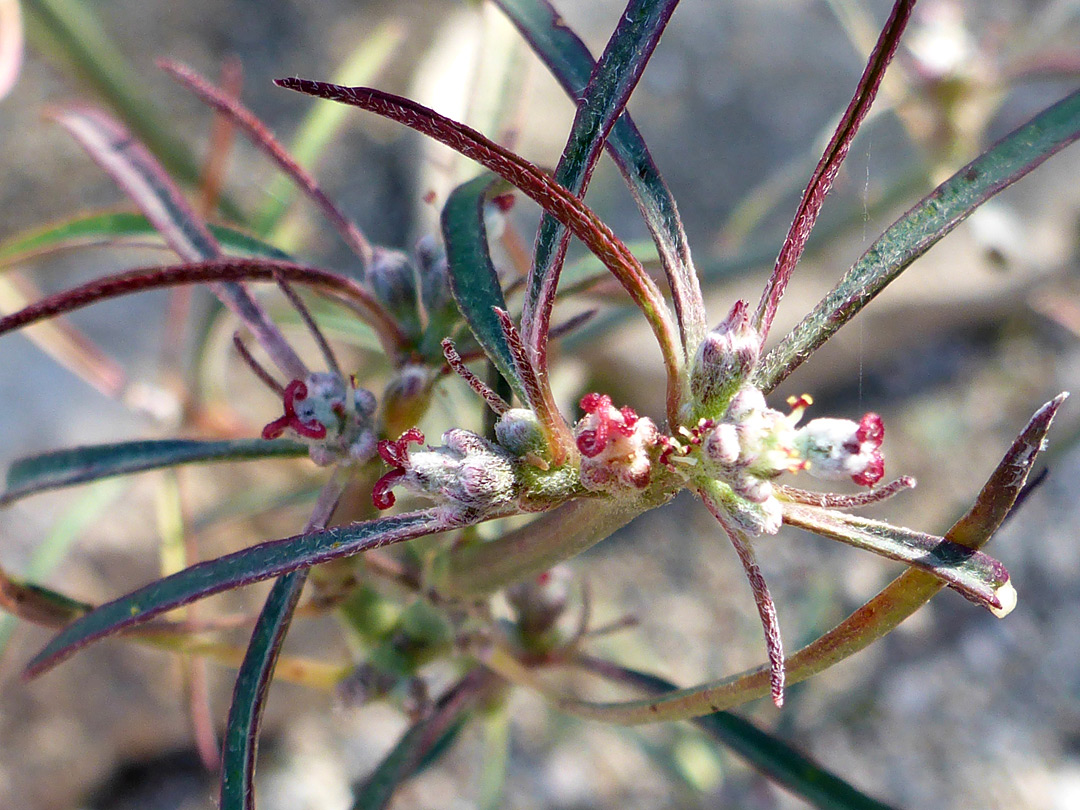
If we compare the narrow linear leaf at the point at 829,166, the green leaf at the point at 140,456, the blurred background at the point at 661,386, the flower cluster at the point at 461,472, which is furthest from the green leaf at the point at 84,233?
the narrow linear leaf at the point at 829,166

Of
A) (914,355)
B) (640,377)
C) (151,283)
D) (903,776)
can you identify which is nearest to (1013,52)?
(914,355)

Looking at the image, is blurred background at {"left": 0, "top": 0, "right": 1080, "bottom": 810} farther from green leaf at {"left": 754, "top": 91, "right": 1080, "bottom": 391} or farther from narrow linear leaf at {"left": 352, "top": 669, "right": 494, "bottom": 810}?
green leaf at {"left": 754, "top": 91, "right": 1080, "bottom": 391}

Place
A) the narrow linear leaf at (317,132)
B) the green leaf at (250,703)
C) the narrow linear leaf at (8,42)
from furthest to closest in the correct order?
the narrow linear leaf at (317,132) < the narrow linear leaf at (8,42) < the green leaf at (250,703)

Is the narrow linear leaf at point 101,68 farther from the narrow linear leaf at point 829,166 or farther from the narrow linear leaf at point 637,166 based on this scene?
the narrow linear leaf at point 829,166

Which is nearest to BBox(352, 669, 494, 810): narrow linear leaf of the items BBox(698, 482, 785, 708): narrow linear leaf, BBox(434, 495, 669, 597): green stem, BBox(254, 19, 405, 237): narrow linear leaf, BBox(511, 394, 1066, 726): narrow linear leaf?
BBox(434, 495, 669, 597): green stem

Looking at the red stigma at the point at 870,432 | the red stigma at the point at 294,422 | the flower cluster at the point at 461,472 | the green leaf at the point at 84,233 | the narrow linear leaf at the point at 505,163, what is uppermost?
the green leaf at the point at 84,233

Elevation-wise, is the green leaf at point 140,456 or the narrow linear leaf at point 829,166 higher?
the green leaf at point 140,456
